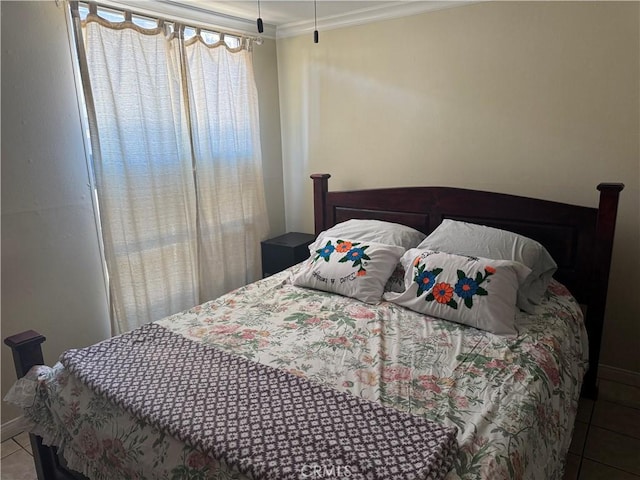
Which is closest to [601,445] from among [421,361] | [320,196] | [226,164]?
[421,361]

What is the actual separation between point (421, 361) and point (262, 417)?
67 centimetres

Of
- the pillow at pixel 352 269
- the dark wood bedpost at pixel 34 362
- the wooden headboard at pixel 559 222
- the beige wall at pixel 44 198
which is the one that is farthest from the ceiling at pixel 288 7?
the dark wood bedpost at pixel 34 362

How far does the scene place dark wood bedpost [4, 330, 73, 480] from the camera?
1641mm

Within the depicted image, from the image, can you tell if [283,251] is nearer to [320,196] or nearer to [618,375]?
[320,196]

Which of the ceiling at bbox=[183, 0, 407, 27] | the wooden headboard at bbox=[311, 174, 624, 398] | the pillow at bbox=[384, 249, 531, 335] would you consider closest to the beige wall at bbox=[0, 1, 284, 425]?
the ceiling at bbox=[183, 0, 407, 27]

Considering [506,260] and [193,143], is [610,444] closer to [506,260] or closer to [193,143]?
[506,260]

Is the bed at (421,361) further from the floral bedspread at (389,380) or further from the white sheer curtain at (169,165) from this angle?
the white sheer curtain at (169,165)

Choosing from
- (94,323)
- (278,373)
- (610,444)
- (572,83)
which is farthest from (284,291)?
(572,83)

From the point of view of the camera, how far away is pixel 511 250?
2205mm

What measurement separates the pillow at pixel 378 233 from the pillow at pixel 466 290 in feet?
1.09

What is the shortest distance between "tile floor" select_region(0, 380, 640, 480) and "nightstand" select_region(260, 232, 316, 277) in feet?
5.87

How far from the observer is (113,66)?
2340 mm

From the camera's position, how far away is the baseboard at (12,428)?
2.25m

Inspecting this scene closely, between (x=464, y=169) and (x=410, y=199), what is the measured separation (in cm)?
38
